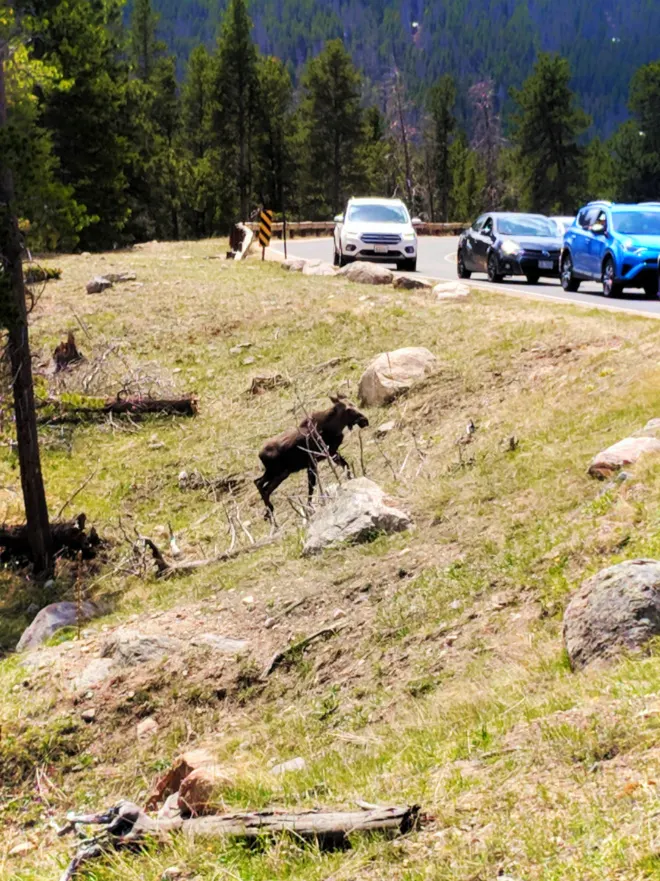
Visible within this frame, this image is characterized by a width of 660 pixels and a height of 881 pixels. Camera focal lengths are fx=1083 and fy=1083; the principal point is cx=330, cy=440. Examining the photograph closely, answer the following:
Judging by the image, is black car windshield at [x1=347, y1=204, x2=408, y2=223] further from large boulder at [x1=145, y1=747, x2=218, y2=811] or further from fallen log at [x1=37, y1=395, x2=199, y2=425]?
large boulder at [x1=145, y1=747, x2=218, y2=811]

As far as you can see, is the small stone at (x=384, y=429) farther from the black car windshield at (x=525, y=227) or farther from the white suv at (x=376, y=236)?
the white suv at (x=376, y=236)

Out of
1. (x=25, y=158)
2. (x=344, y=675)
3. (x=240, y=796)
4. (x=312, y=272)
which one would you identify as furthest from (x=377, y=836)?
(x=312, y=272)

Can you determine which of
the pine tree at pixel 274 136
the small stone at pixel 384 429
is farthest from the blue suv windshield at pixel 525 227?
the pine tree at pixel 274 136

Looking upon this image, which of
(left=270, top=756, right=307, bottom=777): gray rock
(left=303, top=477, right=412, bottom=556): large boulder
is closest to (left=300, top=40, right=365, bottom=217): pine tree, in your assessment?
(left=303, top=477, right=412, bottom=556): large boulder

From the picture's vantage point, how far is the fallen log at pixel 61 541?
12.8 metres

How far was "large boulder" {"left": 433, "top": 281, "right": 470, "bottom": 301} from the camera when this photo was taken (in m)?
19.1

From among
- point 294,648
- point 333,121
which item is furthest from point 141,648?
point 333,121

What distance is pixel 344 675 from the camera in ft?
22.8

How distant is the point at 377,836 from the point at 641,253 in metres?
16.2

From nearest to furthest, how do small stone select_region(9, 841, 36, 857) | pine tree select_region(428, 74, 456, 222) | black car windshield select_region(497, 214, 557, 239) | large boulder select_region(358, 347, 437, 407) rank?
small stone select_region(9, 841, 36, 857)
large boulder select_region(358, 347, 437, 407)
black car windshield select_region(497, 214, 557, 239)
pine tree select_region(428, 74, 456, 222)

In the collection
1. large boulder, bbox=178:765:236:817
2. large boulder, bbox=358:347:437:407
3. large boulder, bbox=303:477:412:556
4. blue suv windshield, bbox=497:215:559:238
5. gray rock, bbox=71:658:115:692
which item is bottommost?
gray rock, bbox=71:658:115:692

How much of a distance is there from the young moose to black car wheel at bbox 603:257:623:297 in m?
9.50

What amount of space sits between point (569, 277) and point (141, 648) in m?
15.2

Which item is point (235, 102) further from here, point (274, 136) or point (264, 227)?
point (264, 227)
